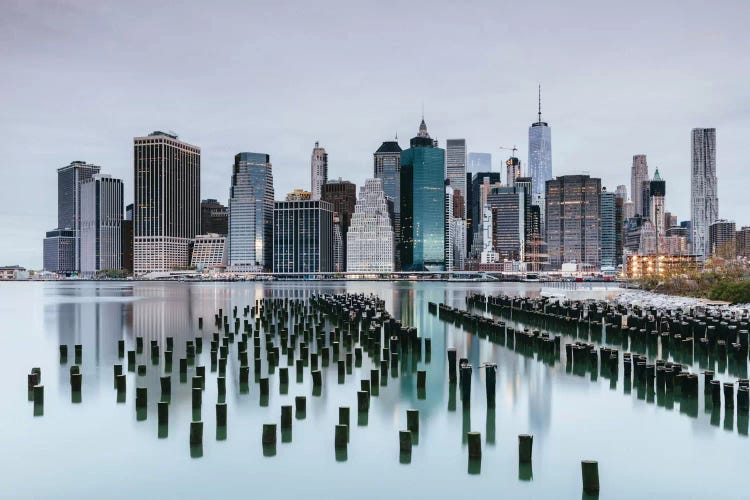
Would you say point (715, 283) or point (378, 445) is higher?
point (715, 283)

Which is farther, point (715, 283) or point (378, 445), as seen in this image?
point (715, 283)

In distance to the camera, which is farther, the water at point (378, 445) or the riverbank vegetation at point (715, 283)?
the riverbank vegetation at point (715, 283)

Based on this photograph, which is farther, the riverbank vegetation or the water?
the riverbank vegetation

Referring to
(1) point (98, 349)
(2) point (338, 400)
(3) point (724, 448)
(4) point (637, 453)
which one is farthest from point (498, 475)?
(1) point (98, 349)

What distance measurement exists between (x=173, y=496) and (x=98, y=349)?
78.8 feet

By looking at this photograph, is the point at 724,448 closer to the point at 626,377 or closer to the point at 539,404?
the point at 539,404

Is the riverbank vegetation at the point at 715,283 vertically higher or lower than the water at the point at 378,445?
higher

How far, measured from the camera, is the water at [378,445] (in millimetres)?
14234

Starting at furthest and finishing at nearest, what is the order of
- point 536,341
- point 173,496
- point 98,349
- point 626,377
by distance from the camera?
point 98,349 → point 536,341 → point 626,377 → point 173,496

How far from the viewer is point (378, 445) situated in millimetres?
16578

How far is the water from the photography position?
14.2 m

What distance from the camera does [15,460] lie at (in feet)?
52.6

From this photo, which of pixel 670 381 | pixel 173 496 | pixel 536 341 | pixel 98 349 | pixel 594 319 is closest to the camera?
pixel 173 496

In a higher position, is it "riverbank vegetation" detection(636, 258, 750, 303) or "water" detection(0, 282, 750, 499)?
"riverbank vegetation" detection(636, 258, 750, 303)
